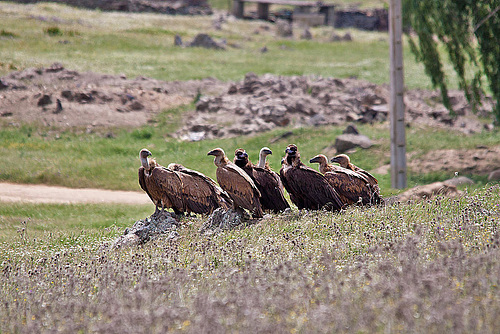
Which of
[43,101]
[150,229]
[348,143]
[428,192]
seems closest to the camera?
[150,229]

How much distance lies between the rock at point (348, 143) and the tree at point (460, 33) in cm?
276

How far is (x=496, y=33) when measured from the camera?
16.5 m

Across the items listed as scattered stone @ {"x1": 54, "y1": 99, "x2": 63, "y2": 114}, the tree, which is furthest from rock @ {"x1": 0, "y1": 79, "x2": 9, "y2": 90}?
the tree

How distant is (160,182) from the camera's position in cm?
980

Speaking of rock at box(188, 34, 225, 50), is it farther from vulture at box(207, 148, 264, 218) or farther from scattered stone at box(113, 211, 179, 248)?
vulture at box(207, 148, 264, 218)

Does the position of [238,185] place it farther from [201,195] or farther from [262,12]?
[262,12]

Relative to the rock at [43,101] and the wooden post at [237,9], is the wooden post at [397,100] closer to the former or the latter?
the rock at [43,101]

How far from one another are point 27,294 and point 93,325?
1.61m

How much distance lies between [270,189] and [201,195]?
1.17 m

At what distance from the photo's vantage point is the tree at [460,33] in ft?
54.2

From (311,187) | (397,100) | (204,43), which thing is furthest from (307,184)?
(204,43)

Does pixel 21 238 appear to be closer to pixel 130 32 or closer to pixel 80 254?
pixel 80 254

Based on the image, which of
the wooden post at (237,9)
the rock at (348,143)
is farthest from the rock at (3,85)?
the wooden post at (237,9)

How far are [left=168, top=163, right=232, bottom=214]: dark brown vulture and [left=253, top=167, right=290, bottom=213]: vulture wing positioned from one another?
0.60 metres
